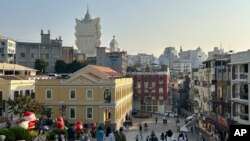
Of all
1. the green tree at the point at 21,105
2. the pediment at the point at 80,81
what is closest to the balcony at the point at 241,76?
the pediment at the point at 80,81

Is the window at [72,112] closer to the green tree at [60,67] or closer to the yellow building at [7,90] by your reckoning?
the yellow building at [7,90]

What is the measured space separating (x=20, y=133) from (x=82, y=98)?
20001 mm

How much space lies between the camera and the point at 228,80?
126 feet

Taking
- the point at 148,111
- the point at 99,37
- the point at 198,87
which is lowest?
the point at 148,111

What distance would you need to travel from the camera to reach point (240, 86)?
33469 mm

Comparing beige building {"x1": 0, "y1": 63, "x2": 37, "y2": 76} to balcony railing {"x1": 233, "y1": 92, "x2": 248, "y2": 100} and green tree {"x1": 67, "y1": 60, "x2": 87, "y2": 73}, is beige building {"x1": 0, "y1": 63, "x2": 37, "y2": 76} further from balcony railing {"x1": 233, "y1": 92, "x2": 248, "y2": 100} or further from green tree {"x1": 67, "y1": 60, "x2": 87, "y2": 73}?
balcony railing {"x1": 233, "y1": 92, "x2": 248, "y2": 100}

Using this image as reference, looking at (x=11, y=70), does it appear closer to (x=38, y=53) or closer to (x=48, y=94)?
(x=48, y=94)

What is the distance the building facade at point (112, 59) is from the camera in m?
79.2

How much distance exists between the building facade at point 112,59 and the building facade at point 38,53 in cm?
1546

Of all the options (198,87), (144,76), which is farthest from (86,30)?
(198,87)

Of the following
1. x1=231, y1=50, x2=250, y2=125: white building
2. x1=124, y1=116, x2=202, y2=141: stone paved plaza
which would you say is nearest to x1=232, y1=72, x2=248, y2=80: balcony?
x1=231, y1=50, x2=250, y2=125: white building

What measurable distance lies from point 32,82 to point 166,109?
31.3 m

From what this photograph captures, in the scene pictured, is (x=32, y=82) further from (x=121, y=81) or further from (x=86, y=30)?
(x=86, y=30)

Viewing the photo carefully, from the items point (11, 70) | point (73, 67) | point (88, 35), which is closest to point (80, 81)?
point (11, 70)
